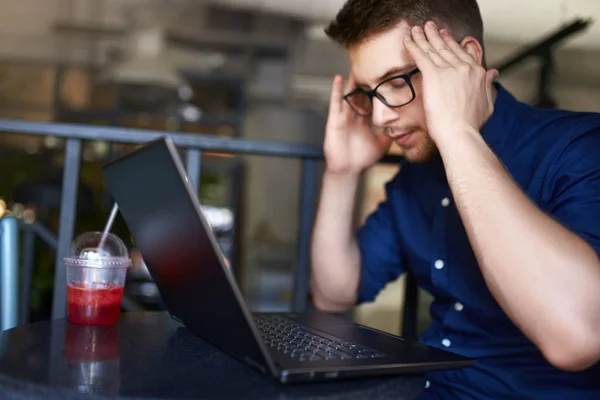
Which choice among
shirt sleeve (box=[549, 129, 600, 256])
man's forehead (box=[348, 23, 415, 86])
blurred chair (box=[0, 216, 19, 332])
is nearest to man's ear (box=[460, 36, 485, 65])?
man's forehead (box=[348, 23, 415, 86])

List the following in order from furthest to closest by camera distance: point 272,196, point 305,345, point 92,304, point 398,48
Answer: point 272,196, point 398,48, point 92,304, point 305,345

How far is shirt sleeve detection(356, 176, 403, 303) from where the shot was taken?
54.6 inches

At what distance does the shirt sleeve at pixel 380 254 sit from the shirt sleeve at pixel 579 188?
434 mm

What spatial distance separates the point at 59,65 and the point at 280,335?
5691 mm

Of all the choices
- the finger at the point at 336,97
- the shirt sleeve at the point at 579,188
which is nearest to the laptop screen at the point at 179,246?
the shirt sleeve at the point at 579,188

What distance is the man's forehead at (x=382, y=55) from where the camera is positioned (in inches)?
44.8

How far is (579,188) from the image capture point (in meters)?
0.94

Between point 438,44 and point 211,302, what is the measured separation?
552mm

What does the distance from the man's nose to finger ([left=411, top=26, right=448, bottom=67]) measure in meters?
0.14

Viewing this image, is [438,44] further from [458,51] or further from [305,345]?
[305,345]

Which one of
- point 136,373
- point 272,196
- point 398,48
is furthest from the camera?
point 272,196

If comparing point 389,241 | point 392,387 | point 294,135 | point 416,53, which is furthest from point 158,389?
point 294,135

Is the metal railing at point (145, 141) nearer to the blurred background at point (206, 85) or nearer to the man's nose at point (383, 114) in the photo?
the man's nose at point (383, 114)

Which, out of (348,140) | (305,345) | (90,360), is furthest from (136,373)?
(348,140)
